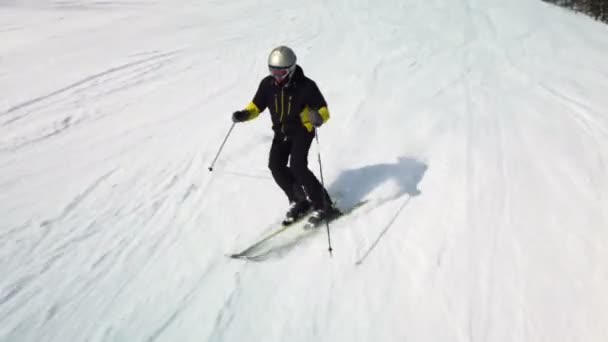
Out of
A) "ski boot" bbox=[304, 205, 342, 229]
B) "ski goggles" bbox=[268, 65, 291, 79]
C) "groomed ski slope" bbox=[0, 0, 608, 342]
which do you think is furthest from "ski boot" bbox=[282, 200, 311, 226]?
"ski goggles" bbox=[268, 65, 291, 79]

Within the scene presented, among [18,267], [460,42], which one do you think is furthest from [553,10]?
[18,267]

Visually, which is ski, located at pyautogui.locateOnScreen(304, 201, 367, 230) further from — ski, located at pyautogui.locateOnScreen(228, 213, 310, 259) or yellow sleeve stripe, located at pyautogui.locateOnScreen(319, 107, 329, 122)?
yellow sleeve stripe, located at pyautogui.locateOnScreen(319, 107, 329, 122)

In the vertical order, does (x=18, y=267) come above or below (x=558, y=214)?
below

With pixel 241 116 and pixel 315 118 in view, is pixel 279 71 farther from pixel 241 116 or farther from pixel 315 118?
pixel 241 116

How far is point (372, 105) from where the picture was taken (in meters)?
9.88

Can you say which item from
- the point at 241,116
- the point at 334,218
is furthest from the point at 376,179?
the point at 241,116

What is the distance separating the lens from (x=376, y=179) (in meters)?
7.14

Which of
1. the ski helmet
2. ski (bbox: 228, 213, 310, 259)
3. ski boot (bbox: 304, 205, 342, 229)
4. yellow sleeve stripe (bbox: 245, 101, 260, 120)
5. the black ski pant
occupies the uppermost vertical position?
the ski helmet

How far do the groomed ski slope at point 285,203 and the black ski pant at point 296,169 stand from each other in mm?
476

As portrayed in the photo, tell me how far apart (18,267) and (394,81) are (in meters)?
8.30

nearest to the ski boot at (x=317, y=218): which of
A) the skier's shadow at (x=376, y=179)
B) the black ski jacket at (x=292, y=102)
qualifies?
the skier's shadow at (x=376, y=179)

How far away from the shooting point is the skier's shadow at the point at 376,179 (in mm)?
6742

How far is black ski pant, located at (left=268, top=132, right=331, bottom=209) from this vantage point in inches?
225

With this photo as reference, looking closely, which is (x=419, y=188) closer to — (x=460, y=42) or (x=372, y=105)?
(x=372, y=105)
